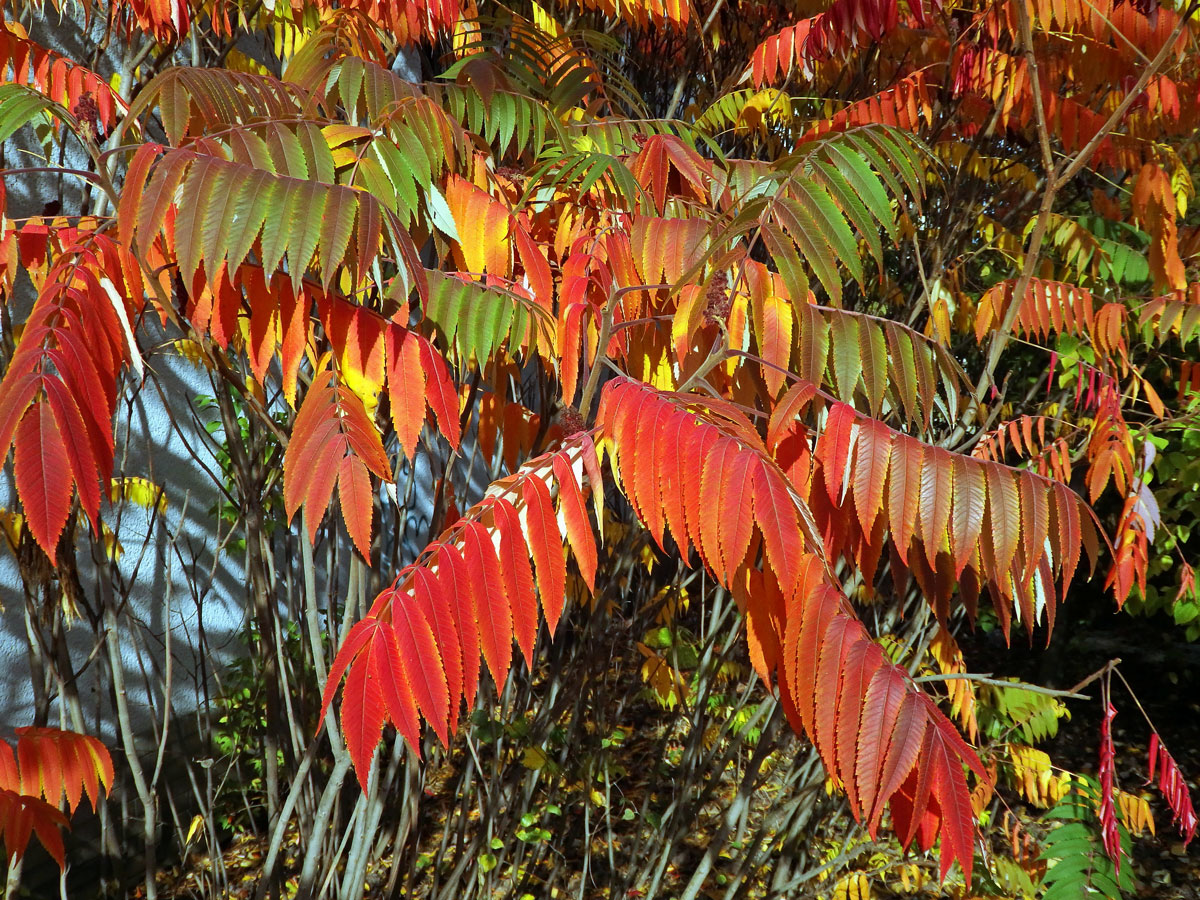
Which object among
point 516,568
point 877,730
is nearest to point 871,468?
point 877,730

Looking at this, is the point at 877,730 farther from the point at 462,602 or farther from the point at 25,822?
the point at 25,822

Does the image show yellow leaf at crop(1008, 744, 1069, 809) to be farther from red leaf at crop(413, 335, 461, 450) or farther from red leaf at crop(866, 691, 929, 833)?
red leaf at crop(413, 335, 461, 450)

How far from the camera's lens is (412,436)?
4.09 feet

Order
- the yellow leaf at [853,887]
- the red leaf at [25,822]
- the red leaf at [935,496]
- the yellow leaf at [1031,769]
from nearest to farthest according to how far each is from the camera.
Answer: the red leaf at [935,496]
the red leaf at [25,822]
the yellow leaf at [853,887]
the yellow leaf at [1031,769]

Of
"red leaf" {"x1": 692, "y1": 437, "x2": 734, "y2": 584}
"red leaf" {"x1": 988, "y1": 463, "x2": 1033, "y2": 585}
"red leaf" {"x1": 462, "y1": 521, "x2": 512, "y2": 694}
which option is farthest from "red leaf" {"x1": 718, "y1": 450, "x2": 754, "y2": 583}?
"red leaf" {"x1": 988, "y1": 463, "x2": 1033, "y2": 585}

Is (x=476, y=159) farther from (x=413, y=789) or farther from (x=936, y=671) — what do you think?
(x=936, y=671)

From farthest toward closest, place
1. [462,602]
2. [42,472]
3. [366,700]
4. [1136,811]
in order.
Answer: [1136,811] → [462,602] → [366,700] → [42,472]

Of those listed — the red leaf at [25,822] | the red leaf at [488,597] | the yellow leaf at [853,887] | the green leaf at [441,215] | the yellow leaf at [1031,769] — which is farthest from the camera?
the yellow leaf at [1031,769]

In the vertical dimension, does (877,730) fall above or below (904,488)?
below

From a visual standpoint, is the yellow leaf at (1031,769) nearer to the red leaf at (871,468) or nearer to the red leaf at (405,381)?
the red leaf at (871,468)

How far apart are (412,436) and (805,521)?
57 cm

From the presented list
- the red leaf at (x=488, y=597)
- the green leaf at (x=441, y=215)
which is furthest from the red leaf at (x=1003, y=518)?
the green leaf at (x=441, y=215)

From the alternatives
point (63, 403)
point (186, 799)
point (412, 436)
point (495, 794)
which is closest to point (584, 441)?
point (412, 436)

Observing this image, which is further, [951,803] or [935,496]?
[935,496]
